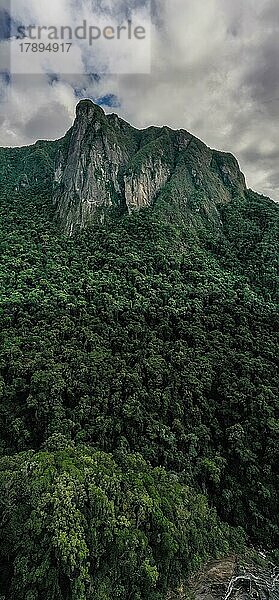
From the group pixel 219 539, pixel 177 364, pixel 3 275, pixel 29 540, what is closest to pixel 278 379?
pixel 177 364

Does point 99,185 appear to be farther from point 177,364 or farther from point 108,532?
point 108,532

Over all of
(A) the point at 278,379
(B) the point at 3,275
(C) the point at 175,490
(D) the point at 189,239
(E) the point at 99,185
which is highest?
(E) the point at 99,185

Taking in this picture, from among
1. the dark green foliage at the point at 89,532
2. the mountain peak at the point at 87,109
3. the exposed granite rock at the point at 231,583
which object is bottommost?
the exposed granite rock at the point at 231,583

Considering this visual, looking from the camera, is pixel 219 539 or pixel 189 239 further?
pixel 189 239

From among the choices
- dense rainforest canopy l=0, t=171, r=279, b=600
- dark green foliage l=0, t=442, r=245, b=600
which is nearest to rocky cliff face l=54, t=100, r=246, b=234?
dense rainforest canopy l=0, t=171, r=279, b=600

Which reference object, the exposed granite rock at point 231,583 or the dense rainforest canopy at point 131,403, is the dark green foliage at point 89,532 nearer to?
the dense rainforest canopy at point 131,403

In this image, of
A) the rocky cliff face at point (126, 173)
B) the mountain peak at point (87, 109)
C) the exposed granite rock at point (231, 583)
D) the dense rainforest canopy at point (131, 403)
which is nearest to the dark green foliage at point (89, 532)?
the dense rainforest canopy at point (131, 403)
